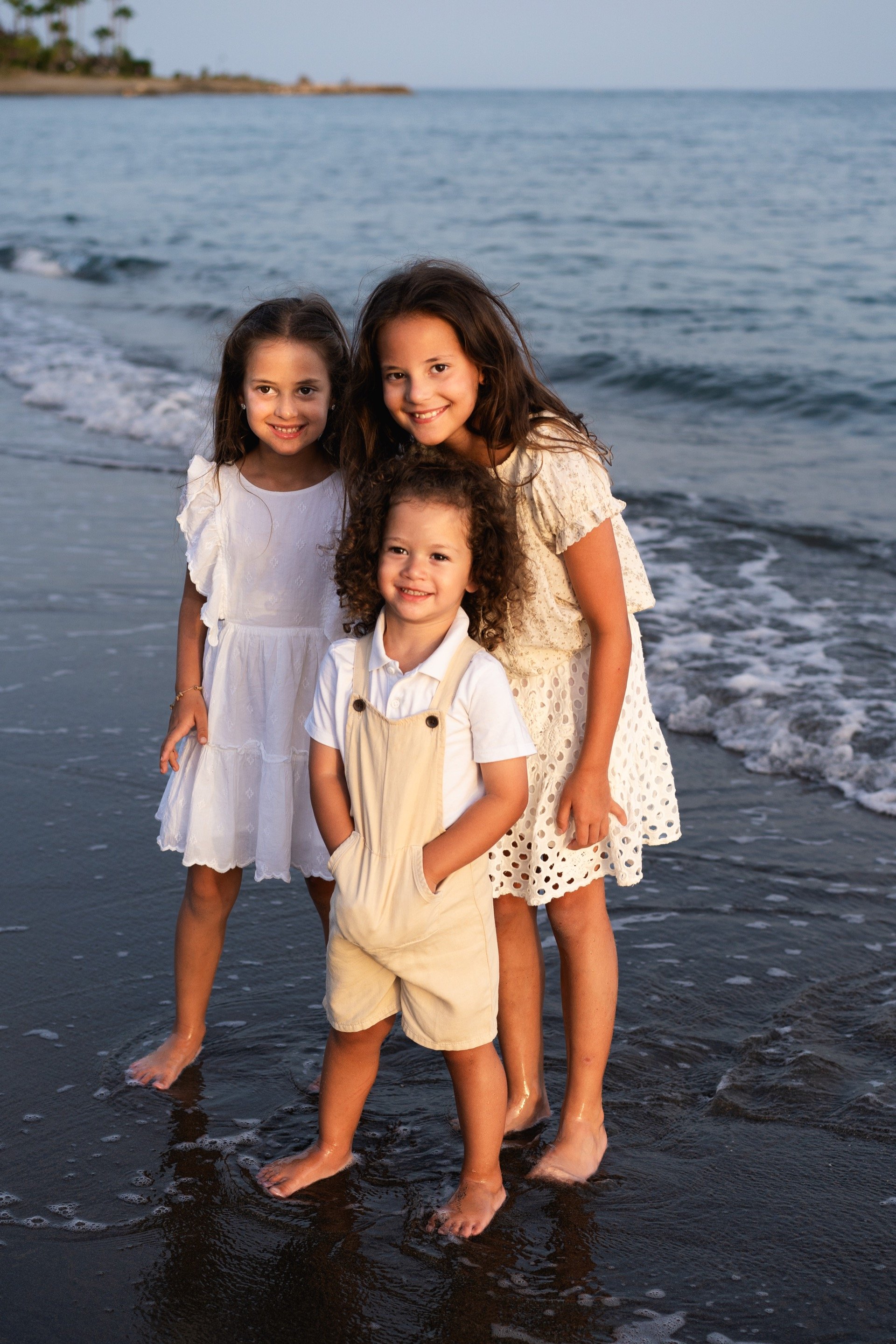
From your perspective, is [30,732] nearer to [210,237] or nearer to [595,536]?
[595,536]

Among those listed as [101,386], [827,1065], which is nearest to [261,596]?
[827,1065]

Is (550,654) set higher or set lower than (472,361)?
lower

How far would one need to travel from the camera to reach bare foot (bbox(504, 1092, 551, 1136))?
2.59 meters

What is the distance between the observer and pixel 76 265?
59.8 ft

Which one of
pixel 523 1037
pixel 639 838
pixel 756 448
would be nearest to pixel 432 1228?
pixel 523 1037

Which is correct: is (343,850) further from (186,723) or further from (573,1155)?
(573,1155)

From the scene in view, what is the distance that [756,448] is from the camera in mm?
8922

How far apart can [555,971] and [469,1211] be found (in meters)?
0.99

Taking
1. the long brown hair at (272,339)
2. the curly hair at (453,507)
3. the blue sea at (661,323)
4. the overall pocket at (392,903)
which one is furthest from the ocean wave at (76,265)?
the overall pocket at (392,903)

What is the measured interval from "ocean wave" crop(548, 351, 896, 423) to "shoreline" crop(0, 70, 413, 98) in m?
85.0

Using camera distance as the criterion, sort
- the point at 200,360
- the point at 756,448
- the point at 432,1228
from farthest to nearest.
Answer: the point at 200,360, the point at 756,448, the point at 432,1228

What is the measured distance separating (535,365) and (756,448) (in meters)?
6.85

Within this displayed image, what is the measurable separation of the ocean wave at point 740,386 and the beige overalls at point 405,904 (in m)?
8.23

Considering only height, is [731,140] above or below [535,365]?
above
